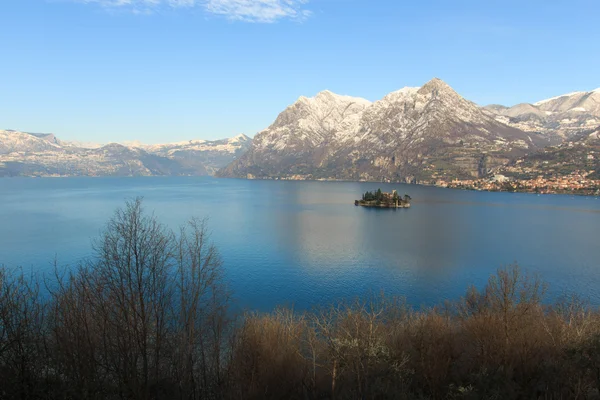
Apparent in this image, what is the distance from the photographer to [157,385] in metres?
19.6

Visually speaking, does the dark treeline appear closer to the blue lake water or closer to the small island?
the blue lake water

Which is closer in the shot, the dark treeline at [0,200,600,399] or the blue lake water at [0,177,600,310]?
the dark treeline at [0,200,600,399]

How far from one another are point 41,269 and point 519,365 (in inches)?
2221

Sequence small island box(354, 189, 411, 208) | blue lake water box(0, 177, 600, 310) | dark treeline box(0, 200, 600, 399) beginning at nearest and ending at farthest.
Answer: dark treeline box(0, 200, 600, 399), blue lake water box(0, 177, 600, 310), small island box(354, 189, 411, 208)

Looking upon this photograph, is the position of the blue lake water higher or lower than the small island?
lower

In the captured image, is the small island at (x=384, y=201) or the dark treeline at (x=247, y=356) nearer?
the dark treeline at (x=247, y=356)

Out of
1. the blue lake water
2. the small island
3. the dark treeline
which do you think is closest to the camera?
the dark treeline

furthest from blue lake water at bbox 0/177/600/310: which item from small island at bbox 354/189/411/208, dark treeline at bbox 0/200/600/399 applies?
dark treeline at bbox 0/200/600/399

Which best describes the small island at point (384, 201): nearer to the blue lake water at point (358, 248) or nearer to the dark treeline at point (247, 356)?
the blue lake water at point (358, 248)

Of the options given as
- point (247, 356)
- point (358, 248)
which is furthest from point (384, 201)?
point (247, 356)

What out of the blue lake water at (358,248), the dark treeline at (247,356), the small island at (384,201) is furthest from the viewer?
the small island at (384,201)

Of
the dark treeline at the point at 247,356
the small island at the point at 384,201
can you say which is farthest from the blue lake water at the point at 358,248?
the dark treeline at the point at 247,356

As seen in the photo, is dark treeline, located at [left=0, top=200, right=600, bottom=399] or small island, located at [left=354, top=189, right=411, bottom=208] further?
small island, located at [left=354, top=189, right=411, bottom=208]

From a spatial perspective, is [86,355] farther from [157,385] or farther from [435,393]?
[435,393]
